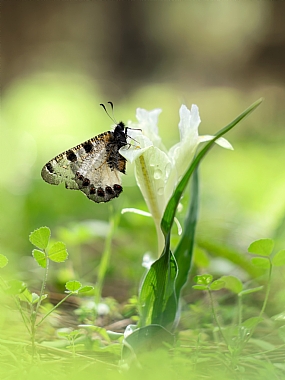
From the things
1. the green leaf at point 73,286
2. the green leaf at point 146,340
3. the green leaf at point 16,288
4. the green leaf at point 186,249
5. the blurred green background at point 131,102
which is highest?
the blurred green background at point 131,102

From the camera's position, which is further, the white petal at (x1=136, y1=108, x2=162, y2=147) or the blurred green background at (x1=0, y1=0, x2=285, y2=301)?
the blurred green background at (x1=0, y1=0, x2=285, y2=301)

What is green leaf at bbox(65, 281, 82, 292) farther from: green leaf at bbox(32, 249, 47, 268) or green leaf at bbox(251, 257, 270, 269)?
green leaf at bbox(251, 257, 270, 269)

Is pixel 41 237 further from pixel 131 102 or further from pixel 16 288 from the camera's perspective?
pixel 131 102

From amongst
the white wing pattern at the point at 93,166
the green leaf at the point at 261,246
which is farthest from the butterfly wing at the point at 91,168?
the green leaf at the point at 261,246

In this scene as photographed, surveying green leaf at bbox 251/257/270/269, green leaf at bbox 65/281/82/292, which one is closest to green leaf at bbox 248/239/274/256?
green leaf at bbox 251/257/270/269

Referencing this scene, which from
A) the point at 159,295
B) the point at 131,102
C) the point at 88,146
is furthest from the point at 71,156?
the point at 131,102

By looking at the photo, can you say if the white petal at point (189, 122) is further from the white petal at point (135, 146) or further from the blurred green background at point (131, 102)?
the blurred green background at point (131, 102)

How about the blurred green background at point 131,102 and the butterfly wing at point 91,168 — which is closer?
the butterfly wing at point 91,168
